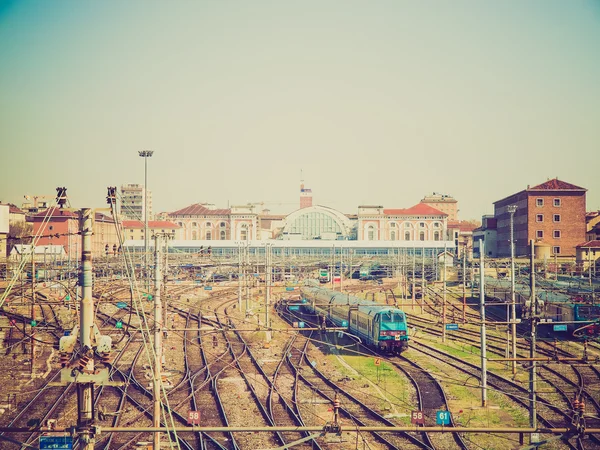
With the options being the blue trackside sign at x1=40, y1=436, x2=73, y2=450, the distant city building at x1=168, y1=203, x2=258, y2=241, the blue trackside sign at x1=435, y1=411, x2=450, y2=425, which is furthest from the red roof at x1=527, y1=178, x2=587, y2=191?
the blue trackside sign at x1=40, y1=436, x2=73, y2=450

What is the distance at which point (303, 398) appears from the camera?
2183 cm

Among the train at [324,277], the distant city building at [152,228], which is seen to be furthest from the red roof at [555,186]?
the distant city building at [152,228]

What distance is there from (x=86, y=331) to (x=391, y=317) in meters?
20.4

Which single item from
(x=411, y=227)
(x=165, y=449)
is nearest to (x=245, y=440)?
(x=165, y=449)

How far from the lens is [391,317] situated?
28.3 meters

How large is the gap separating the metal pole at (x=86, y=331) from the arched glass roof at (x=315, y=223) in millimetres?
94630

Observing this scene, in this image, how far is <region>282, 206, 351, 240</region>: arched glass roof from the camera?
104 metres

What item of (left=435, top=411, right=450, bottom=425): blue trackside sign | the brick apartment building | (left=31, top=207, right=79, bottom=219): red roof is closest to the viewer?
(left=31, top=207, right=79, bottom=219): red roof

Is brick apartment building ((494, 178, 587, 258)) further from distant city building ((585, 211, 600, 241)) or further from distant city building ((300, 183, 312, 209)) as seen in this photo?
distant city building ((300, 183, 312, 209))

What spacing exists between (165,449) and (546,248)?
202 feet

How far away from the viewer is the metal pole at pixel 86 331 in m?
9.23

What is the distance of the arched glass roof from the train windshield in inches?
2980

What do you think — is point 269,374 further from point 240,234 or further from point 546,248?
point 240,234

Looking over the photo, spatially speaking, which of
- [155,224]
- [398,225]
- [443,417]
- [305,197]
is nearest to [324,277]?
[398,225]
